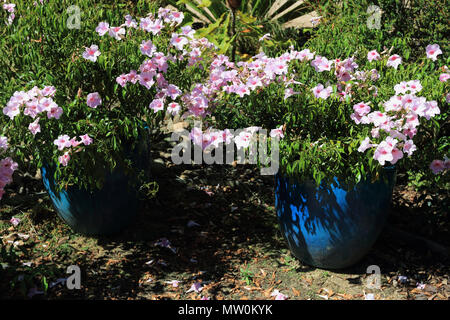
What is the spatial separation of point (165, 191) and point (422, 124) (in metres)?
2.11

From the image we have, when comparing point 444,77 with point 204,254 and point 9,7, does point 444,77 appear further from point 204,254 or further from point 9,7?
point 9,7

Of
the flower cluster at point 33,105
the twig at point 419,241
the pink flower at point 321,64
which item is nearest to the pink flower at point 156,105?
the flower cluster at point 33,105

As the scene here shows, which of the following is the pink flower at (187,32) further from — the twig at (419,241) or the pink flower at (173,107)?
the twig at (419,241)

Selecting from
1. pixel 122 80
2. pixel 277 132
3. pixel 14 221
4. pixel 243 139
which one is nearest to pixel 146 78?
pixel 122 80

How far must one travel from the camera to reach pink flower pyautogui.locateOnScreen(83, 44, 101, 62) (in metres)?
2.97

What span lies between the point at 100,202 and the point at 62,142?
0.69 metres

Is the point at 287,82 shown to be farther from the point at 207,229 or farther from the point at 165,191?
the point at 165,191

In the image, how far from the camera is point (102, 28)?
3074mm

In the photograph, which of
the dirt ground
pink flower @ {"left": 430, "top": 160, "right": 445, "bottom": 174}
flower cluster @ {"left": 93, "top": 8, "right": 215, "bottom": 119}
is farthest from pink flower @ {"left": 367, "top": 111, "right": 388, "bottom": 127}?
the dirt ground

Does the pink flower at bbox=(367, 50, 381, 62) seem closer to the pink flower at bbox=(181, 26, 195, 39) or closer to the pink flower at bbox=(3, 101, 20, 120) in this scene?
the pink flower at bbox=(181, 26, 195, 39)

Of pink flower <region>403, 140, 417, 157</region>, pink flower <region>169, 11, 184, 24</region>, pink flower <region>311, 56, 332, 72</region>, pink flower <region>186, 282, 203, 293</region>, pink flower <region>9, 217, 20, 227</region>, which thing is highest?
pink flower <region>169, 11, 184, 24</region>

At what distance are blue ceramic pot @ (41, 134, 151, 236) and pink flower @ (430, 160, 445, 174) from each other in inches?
70.5

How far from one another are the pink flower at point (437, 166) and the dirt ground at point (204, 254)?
1.79ft

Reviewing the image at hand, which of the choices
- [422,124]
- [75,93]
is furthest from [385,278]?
[75,93]
